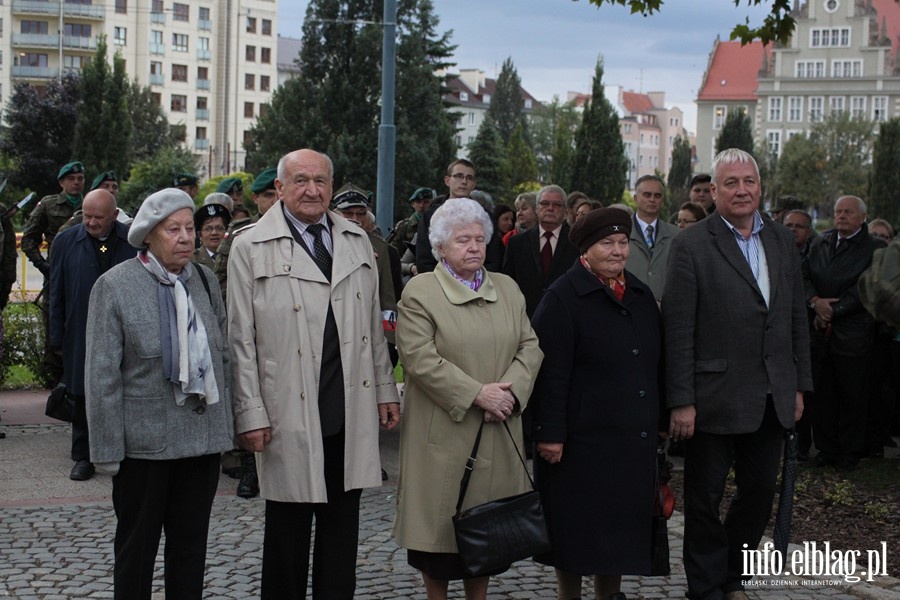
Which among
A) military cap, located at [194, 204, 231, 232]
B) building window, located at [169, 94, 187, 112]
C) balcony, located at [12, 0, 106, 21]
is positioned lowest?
military cap, located at [194, 204, 231, 232]

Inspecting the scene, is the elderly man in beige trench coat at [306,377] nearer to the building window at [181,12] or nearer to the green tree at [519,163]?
the green tree at [519,163]

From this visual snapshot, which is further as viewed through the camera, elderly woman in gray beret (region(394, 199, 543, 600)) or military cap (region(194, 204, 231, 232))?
military cap (region(194, 204, 231, 232))

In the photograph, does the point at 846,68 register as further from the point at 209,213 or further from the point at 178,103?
the point at 209,213

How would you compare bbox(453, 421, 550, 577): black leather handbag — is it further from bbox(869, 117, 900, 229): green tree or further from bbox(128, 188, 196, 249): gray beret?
bbox(869, 117, 900, 229): green tree

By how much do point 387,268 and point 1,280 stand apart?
4332 millimetres

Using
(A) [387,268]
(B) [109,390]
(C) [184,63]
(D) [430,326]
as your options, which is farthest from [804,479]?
(C) [184,63]

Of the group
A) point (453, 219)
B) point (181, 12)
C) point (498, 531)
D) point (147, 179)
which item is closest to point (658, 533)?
point (498, 531)

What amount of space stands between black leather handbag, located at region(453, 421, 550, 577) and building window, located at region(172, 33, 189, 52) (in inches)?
3939

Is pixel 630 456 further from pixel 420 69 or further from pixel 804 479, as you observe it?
pixel 420 69

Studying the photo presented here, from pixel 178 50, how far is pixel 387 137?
88.7 meters

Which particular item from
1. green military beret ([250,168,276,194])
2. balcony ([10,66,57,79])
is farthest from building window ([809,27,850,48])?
green military beret ([250,168,276,194])

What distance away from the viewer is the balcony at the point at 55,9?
91.4 meters

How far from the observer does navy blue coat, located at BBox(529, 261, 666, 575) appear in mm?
5492

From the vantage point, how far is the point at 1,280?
1075 cm
